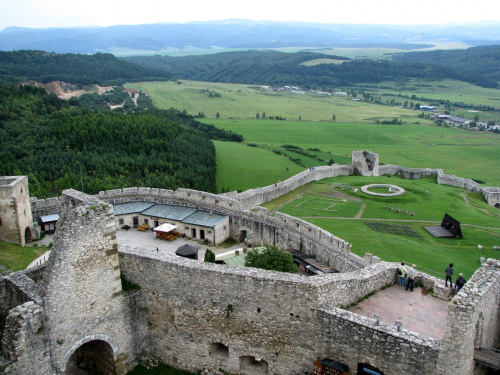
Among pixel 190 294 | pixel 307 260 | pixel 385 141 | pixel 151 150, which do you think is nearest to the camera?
pixel 190 294

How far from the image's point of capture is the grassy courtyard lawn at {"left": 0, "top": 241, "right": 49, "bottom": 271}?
25672mm

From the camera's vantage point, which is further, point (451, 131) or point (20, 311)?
point (451, 131)

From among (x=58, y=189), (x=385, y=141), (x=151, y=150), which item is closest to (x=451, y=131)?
(x=385, y=141)

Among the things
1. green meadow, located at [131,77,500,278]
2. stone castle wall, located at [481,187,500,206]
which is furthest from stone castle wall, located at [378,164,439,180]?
stone castle wall, located at [481,187,500,206]

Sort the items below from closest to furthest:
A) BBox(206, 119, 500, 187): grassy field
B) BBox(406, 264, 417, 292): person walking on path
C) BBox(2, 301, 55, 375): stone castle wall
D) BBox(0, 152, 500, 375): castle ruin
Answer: BBox(0, 152, 500, 375): castle ruin
BBox(2, 301, 55, 375): stone castle wall
BBox(406, 264, 417, 292): person walking on path
BBox(206, 119, 500, 187): grassy field

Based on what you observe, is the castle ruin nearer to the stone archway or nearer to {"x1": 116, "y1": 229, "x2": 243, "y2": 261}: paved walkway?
the stone archway

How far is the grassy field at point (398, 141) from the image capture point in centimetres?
9650

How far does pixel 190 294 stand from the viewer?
62.3 ft

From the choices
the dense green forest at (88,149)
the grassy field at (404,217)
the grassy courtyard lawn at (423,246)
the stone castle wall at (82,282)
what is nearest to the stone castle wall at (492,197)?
the grassy field at (404,217)

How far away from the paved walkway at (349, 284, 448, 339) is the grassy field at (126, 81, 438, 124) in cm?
12654

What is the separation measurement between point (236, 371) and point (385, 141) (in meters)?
110

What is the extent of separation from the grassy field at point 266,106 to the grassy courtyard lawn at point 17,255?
114759mm

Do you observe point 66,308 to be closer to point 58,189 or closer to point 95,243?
point 95,243

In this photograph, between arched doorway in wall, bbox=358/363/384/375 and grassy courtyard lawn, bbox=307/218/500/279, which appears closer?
arched doorway in wall, bbox=358/363/384/375
